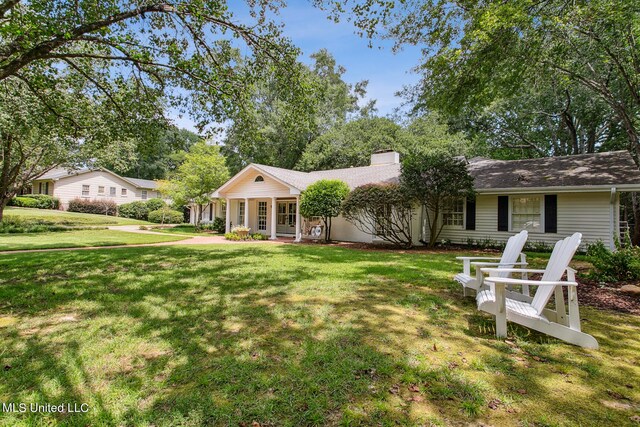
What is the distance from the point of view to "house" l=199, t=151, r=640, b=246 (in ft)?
37.4

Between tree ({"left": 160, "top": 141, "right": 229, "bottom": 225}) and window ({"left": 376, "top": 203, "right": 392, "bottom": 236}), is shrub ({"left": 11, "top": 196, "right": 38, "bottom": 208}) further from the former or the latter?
window ({"left": 376, "top": 203, "right": 392, "bottom": 236})

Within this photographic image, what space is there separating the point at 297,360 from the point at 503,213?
509 inches

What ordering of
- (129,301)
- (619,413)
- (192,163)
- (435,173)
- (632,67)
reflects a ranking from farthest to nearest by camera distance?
(192,163)
(435,173)
(632,67)
(129,301)
(619,413)

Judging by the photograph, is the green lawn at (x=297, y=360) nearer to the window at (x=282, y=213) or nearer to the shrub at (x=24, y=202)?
the window at (x=282, y=213)

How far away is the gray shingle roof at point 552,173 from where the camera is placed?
11.4 meters

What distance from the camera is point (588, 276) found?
21.7 ft

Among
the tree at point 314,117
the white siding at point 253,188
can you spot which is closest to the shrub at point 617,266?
the white siding at point 253,188

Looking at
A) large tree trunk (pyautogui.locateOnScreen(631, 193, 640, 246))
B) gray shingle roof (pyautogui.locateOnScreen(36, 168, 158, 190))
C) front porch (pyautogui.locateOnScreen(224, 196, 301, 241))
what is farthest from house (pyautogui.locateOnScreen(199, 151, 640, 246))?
gray shingle roof (pyautogui.locateOnScreen(36, 168, 158, 190))

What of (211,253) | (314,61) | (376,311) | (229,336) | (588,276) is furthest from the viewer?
(314,61)

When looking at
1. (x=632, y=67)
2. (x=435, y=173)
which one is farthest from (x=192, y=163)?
(x=632, y=67)

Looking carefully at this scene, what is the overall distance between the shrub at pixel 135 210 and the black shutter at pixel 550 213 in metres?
31.9

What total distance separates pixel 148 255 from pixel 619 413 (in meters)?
10.5

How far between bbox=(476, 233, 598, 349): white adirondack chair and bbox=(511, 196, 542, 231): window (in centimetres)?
1048

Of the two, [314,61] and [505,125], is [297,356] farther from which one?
[314,61]
